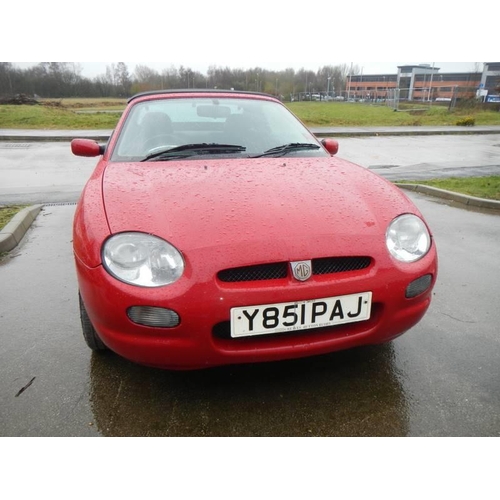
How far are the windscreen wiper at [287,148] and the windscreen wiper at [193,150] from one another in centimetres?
16

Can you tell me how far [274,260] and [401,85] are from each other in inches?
3082

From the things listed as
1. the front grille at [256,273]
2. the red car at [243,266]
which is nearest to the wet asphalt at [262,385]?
the red car at [243,266]

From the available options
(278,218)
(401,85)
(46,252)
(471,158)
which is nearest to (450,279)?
(278,218)

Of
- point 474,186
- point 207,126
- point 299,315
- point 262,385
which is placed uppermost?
point 207,126

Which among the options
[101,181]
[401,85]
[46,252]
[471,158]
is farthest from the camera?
[401,85]

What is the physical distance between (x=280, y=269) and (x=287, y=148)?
51.6 inches

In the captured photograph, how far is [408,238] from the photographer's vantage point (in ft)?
6.42

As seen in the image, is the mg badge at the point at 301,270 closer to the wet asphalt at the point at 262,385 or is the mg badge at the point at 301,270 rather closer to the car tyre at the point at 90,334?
the wet asphalt at the point at 262,385

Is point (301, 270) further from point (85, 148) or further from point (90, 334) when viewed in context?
point (85, 148)

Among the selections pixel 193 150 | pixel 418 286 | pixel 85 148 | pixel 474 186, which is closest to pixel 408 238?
pixel 418 286

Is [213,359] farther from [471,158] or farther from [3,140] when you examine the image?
[3,140]

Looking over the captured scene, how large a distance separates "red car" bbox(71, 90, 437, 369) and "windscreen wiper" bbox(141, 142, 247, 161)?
35 centimetres
